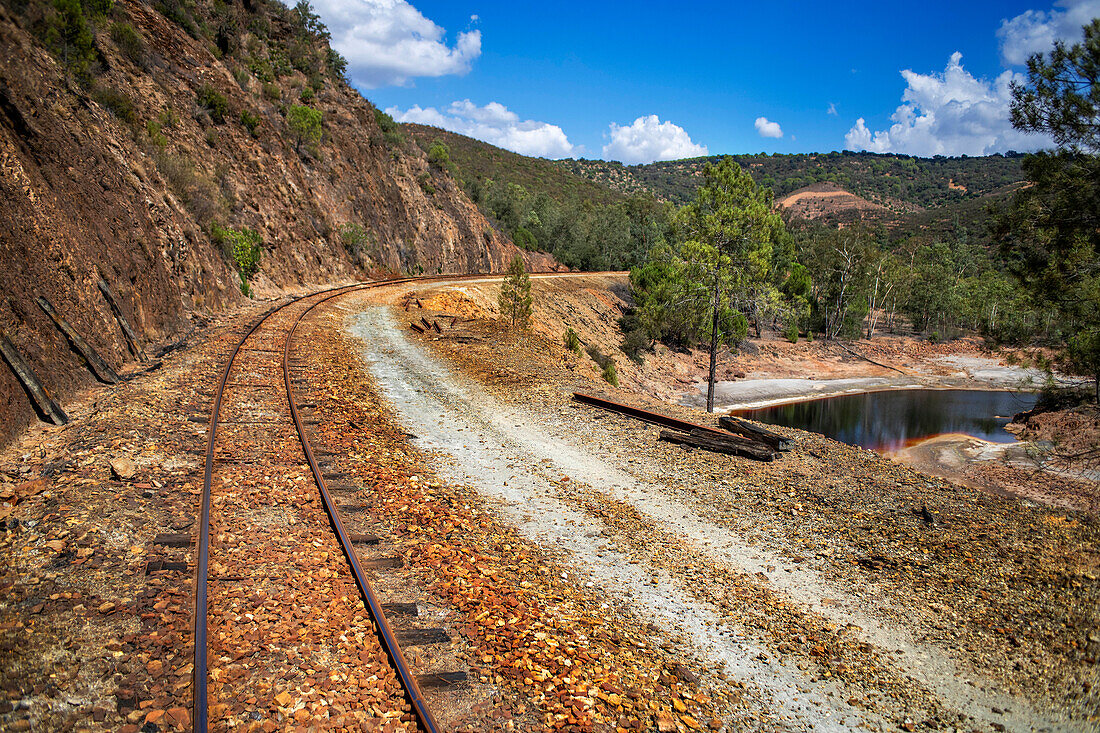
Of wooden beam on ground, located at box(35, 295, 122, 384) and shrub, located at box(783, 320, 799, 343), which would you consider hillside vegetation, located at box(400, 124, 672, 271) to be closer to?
shrub, located at box(783, 320, 799, 343)

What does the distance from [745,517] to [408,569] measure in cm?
483

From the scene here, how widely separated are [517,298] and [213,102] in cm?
1882

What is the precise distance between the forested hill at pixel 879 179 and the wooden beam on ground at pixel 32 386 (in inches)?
5509

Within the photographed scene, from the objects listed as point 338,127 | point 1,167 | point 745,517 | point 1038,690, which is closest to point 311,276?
point 338,127

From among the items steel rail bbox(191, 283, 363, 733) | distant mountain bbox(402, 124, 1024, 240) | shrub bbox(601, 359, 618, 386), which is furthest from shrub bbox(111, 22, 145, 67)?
distant mountain bbox(402, 124, 1024, 240)

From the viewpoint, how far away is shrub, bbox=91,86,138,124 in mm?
19172

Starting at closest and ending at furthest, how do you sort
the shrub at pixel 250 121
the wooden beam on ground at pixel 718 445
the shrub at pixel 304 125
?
the wooden beam on ground at pixel 718 445, the shrub at pixel 250 121, the shrub at pixel 304 125

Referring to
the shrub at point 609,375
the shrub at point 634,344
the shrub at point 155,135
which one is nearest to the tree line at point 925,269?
the shrub at point 634,344

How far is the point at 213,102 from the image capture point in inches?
1120

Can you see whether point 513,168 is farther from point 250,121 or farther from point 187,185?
point 187,185

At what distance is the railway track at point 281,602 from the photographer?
4.27m

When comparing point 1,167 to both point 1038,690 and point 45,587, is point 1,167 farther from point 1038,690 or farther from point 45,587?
point 1038,690

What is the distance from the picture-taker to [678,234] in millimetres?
26719

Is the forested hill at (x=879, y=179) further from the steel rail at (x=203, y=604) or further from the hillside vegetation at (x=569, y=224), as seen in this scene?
the steel rail at (x=203, y=604)
